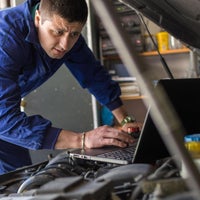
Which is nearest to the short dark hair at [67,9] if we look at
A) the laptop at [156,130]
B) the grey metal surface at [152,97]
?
the laptop at [156,130]

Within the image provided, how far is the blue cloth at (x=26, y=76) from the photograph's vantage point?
1.19 m

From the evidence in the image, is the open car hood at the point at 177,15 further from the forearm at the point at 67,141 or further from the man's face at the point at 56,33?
the forearm at the point at 67,141

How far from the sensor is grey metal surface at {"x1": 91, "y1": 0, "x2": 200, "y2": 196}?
39 cm

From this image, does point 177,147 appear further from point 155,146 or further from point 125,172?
point 155,146

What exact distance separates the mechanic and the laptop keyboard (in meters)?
0.06

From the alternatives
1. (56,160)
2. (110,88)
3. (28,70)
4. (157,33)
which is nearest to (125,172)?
(56,160)

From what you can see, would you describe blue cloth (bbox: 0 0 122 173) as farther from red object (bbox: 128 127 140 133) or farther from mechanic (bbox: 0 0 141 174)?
red object (bbox: 128 127 140 133)

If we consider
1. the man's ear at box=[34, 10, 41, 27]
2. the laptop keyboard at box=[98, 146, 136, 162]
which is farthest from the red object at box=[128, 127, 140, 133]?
the man's ear at box=[34, 10, 41, 27]

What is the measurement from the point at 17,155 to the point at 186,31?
965 mm

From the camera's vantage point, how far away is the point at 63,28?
4.20 feet

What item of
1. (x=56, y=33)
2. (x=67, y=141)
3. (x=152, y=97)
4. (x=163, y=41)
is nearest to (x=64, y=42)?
(x=56, y=33)

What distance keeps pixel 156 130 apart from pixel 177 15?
0.52 meters

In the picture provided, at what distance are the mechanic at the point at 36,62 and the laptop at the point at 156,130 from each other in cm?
16

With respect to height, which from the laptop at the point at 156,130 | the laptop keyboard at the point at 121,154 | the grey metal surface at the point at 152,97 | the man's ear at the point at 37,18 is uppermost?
the man's ear at the point at 37,18
